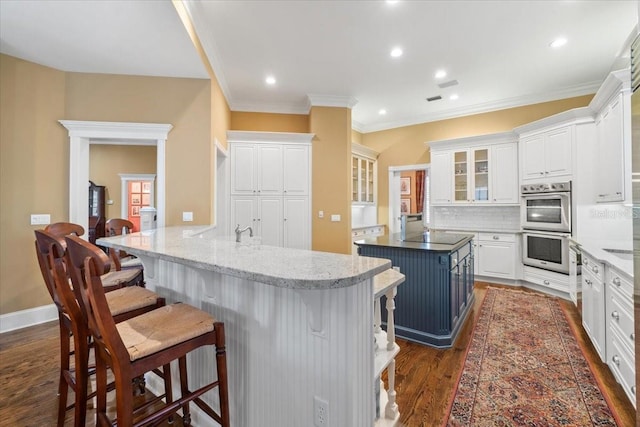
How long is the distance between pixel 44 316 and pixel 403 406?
3.84 metres

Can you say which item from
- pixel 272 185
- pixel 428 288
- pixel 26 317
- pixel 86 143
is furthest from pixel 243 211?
pixel 428 288

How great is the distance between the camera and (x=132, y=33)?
8.53 ft

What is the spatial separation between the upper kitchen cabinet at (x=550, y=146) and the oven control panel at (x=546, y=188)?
0.25 ft

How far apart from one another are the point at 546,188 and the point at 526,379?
312 centimetres

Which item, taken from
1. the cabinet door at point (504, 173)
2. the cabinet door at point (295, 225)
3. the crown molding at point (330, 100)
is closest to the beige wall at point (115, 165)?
the cabinet door at point (295, 225)

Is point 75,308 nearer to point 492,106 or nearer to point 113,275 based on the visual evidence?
point 113,275

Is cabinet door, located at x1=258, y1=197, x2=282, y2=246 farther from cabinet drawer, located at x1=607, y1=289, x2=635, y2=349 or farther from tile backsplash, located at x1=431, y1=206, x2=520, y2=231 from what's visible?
cabinet drawer, located at x1=607, y1=289, x2=635, y2=349

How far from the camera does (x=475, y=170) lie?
16.3 feet

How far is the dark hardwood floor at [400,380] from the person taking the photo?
1.73 metres

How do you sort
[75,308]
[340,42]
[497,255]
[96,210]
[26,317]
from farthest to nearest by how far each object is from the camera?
[96,210], [497,255], [340,42], [26,317], [75,308]

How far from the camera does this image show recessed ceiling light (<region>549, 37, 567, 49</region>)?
3.20 metres

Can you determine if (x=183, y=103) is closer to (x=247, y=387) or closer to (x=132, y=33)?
(x=132, y=33)

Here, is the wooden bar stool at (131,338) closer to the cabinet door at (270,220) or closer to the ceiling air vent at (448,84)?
the cabinet door at (270,220)

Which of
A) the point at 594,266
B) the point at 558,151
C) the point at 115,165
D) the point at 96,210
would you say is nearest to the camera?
the point at 594,266
